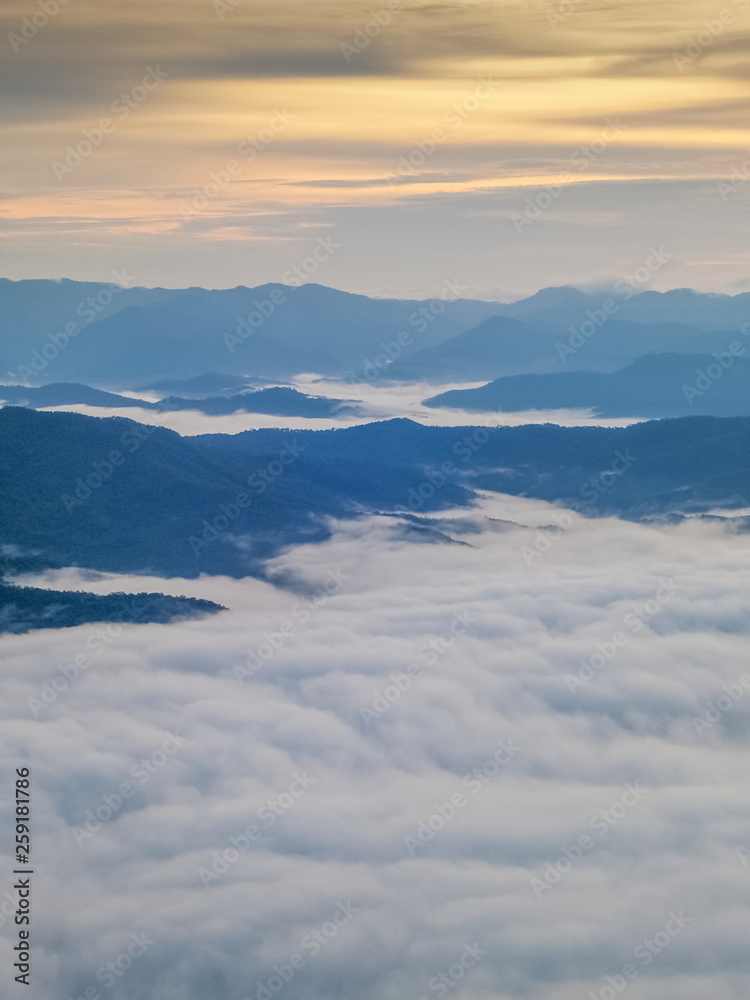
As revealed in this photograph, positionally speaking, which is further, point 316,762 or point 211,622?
point 211,622

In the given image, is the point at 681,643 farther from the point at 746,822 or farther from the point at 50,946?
the point at 50,946

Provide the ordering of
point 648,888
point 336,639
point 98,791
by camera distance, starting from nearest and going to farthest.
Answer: point 648,888
point 98,791
point 336,639

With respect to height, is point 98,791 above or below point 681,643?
below

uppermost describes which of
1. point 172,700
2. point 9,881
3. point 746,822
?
point 172,700

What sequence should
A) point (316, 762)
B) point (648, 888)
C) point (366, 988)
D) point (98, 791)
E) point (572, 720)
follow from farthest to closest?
point (572, 720) → point (316, 762) → point (98, 791) → point (648, 888) → point (366, 988)

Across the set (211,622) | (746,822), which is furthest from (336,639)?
(746,822)

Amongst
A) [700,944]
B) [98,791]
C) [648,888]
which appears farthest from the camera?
[98,791]

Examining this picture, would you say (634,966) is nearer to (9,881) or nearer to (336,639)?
(9,881)

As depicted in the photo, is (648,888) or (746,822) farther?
(746,822)

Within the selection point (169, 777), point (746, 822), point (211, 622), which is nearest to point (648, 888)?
point (746, 822)
